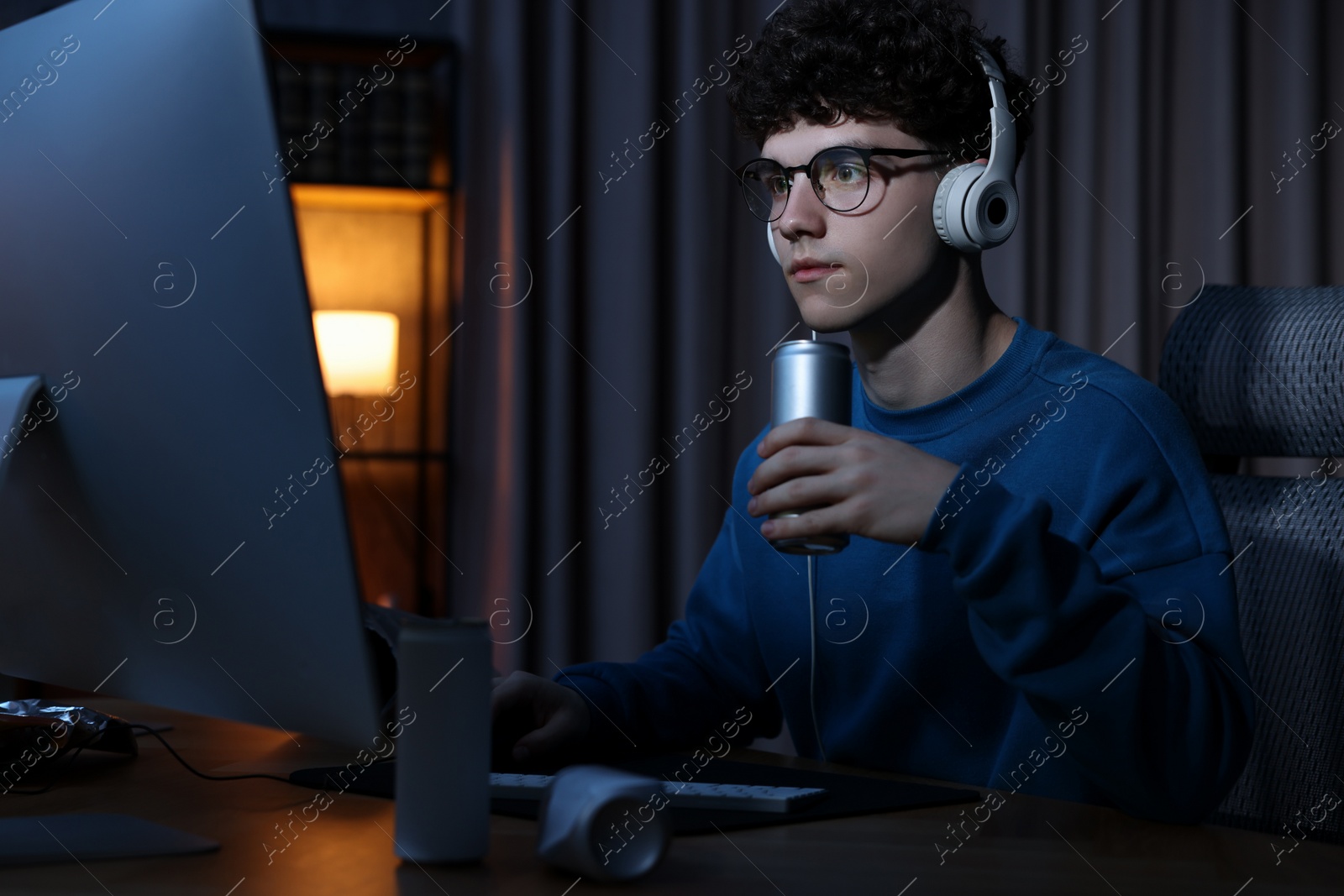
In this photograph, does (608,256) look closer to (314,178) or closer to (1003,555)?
(314,178)

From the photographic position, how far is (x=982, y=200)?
107 cm

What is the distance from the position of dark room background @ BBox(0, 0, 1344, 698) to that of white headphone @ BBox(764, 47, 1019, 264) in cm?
128

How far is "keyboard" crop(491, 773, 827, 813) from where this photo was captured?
72cm

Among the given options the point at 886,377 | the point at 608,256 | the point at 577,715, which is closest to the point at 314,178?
the point at 608,256

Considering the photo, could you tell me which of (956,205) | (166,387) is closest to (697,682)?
(956,205)

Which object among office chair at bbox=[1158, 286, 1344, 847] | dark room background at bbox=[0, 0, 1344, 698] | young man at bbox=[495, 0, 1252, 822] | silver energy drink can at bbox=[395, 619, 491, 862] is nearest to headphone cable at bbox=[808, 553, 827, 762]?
young man at bbox=[495, 0, 1252, 822]

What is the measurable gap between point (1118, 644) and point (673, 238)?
1723 millimetres

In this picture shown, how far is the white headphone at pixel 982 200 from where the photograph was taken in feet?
3.52

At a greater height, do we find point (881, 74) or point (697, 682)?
point (881, 74)

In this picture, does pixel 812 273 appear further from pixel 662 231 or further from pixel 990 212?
pixel 662 231

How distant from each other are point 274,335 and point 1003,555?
0.48 metres

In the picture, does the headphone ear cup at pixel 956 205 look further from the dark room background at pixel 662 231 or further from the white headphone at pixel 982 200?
the dark room background at pixel 662 231

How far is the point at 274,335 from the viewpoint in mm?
495

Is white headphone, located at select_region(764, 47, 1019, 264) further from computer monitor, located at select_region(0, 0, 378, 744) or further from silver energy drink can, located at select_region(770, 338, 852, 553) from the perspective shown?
computer monitor, located at select_region(0, 0, 378, 744)
